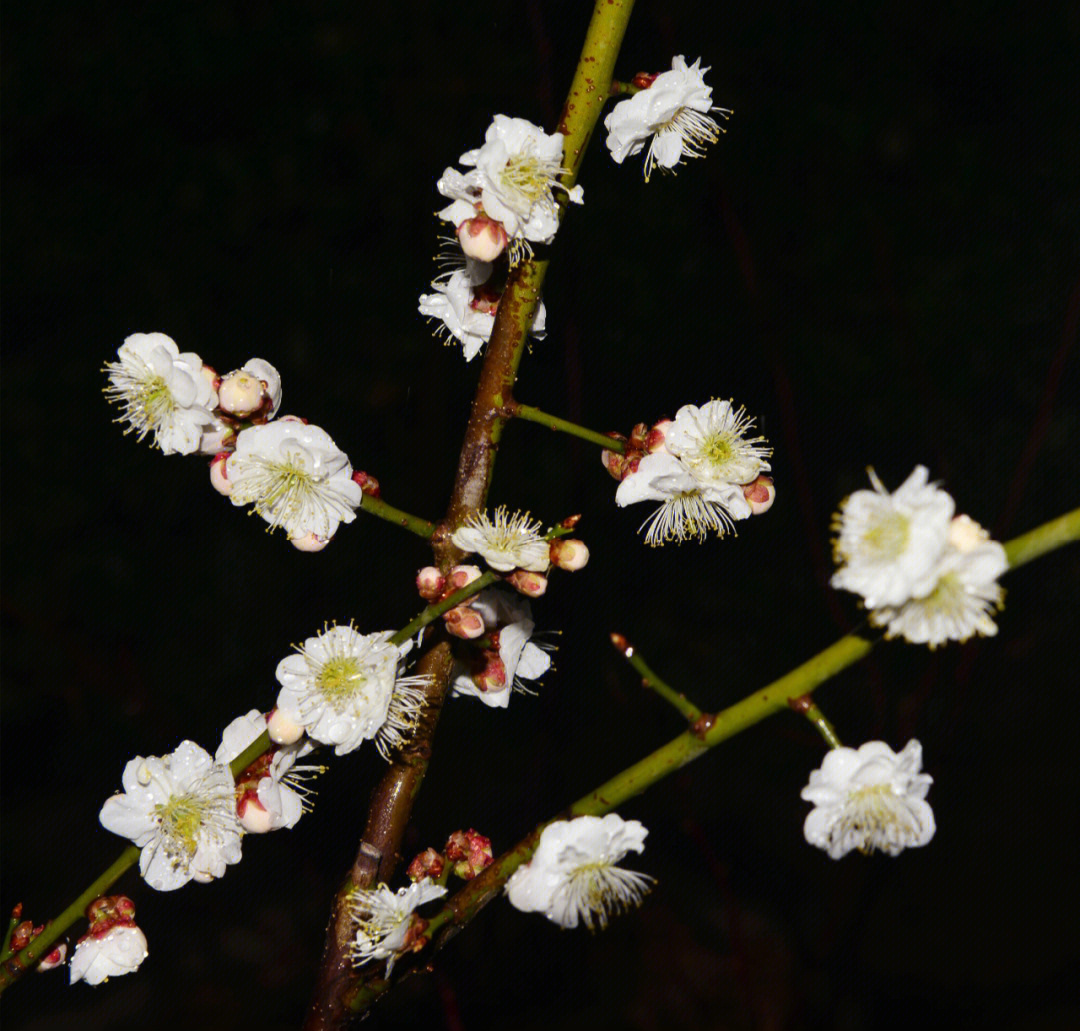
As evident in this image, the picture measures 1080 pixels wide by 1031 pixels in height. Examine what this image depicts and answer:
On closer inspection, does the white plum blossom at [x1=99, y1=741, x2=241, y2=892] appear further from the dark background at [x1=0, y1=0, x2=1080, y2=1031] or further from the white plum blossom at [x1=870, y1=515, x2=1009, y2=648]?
the dark background at [x1=0, y1=0, x2=1080, y2=1031]

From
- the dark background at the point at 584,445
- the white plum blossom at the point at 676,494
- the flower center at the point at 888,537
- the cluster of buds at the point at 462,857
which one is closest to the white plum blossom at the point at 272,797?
the cluster of buds at the point at 462,857

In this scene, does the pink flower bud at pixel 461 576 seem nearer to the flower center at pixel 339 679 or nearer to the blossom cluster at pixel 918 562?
the flower center at pixel 339 679

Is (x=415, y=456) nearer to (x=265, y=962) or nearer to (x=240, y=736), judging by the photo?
(x=265, y=962)

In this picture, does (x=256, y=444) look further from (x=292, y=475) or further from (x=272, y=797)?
(x=272, y=797)

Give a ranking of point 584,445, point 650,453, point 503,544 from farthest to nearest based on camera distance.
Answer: point 584,445 → point 650,453 → point 503,544

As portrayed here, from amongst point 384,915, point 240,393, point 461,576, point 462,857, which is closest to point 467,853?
point 462,857
